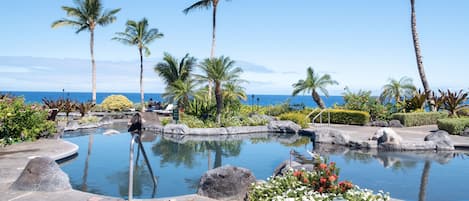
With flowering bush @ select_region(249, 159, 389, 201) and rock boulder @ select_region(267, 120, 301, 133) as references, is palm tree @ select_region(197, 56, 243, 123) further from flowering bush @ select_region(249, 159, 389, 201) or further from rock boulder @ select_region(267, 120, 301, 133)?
flowering bush @ select_region(249, 159, 389, 201)

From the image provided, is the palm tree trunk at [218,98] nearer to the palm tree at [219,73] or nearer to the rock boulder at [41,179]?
the palm tree at [219,73]

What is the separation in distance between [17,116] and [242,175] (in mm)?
7738

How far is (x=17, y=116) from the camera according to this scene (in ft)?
34.5

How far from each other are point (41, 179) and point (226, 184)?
2.87m

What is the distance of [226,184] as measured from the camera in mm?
5836

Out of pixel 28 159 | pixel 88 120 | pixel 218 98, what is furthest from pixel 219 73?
pixel 28 159

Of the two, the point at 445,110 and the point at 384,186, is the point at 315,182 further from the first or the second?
the point at 445,110

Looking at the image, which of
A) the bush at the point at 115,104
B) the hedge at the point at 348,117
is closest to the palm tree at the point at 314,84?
the hedge at the point at 348,117

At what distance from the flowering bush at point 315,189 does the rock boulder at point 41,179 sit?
3132mm

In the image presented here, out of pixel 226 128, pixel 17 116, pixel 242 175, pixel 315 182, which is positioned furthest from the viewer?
pixel 226 128

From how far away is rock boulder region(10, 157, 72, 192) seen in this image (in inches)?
228

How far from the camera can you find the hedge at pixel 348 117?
20.0 m

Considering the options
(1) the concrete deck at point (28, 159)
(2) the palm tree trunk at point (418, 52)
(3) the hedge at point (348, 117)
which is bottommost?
(1) the concrete deck at point (28, 159)

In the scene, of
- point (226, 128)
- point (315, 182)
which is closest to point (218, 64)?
point (226, 128)
